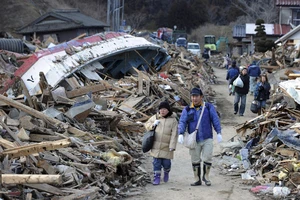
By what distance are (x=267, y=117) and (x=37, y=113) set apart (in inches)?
194

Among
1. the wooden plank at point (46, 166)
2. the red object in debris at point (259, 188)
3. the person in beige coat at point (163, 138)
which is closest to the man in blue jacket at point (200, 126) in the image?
the person in beige coat at point (163, 138)


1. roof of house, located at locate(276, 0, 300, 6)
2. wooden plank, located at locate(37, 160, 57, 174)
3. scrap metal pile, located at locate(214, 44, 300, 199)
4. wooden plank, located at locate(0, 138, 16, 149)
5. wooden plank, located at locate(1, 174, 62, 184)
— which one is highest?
roof of house, located at locate(276, 0, 300, 6)

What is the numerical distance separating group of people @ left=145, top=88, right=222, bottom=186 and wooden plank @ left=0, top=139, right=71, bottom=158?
82.6 inches

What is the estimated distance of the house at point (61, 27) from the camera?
45953mm

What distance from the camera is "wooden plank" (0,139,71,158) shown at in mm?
7504

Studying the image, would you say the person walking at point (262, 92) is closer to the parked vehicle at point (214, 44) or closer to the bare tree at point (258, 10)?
the parked vehicle at point (214, 44)

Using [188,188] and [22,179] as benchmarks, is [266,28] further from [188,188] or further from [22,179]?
[22,179]

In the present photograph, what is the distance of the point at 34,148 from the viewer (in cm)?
755

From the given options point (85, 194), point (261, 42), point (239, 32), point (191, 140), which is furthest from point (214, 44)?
point (85, 194)

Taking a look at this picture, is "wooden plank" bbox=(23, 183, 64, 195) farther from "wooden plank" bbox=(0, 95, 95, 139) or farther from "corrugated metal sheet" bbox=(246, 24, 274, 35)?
"corrugated metal sheet" bbox=(246, 24, 274, 35)

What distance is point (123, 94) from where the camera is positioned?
55.9ft

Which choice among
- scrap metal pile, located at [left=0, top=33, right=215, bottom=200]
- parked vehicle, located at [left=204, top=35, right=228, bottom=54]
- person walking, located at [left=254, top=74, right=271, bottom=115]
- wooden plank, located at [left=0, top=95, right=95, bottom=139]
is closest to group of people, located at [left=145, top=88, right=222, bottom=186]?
scrap metal pile, located at [left=0, top=33, right=215, bottom=200]

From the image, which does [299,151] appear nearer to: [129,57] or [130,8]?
[129,57]

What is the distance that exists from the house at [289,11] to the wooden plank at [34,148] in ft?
162
